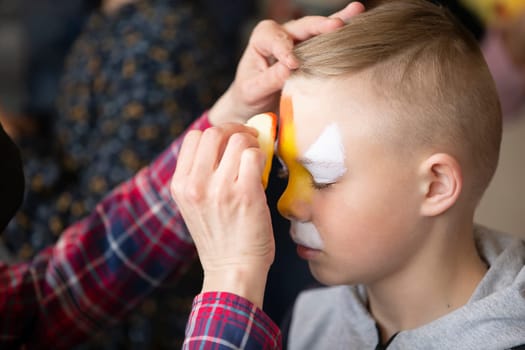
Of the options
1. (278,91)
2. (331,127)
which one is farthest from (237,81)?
(331,127)

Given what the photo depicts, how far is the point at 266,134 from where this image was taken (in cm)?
81

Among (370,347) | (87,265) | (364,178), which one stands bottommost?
(370,347)

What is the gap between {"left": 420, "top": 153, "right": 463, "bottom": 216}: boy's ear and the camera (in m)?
0.79

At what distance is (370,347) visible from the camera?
91cm

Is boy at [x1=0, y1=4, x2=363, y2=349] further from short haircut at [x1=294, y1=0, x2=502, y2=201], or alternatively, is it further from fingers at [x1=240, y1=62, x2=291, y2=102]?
short haircut at [x1=294, y1=0, x2=502, y2=201]

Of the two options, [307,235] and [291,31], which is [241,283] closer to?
[307,235]

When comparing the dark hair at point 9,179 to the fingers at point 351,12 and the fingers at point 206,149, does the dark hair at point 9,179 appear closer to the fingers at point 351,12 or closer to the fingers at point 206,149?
Result: the fingers at point 206,149

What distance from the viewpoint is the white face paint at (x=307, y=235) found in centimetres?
85

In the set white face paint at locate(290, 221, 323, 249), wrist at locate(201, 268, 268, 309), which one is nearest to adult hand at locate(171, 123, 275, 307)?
wrist at locate(201, 268, 268, 309)

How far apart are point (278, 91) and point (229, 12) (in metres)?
1.42

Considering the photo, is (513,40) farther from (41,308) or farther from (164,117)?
(41,308)

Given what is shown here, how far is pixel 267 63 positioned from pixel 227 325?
37 centimetres

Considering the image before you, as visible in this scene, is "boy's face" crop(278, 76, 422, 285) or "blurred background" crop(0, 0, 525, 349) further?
"blurred background" crop(0, 0, 525, 349)

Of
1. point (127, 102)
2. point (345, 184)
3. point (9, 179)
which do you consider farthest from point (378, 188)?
point (127, 102)
